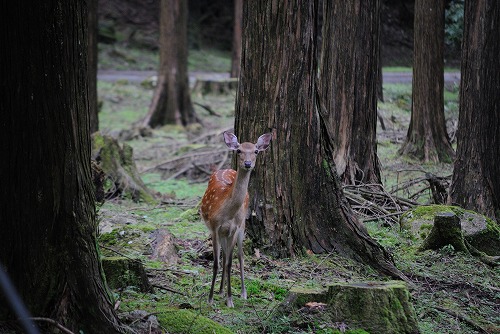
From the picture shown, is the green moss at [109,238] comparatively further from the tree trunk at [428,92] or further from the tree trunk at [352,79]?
the tree trunk at [428,92]

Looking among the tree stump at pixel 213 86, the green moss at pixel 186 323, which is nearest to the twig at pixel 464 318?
the green moss at pixel 186 323

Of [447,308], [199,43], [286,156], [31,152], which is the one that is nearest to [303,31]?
[286,156]

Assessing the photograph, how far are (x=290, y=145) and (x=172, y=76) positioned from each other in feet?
44.5

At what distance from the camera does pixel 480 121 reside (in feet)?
32.5

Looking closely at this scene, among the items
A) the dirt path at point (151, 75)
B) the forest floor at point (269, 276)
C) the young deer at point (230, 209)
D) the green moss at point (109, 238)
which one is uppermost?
the dirt path at point (151, 75)

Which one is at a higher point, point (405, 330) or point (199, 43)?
point (199, 43)

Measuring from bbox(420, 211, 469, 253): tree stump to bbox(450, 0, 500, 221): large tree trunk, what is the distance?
5.57 feet

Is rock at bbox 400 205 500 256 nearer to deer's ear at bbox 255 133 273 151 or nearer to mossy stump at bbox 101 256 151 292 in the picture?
deer's ear at bbox 255 133 273 151

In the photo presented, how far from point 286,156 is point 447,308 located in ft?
7.08

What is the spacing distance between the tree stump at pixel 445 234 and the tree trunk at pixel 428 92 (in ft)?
22.3

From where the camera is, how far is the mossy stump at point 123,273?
593 cm

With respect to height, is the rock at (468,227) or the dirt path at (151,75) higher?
the dirt path at (151,75)

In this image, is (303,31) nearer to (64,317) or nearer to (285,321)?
(285,321)

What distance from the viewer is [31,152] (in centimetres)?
443
